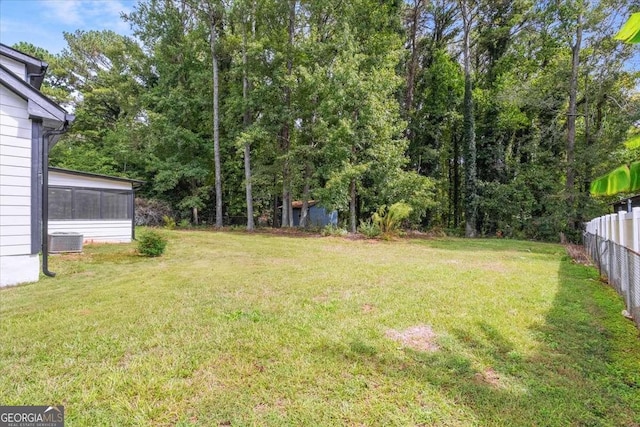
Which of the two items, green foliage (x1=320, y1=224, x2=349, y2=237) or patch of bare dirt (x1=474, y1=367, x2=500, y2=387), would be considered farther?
green foliage (x1=320, y1=224, x2=349, y2=237)

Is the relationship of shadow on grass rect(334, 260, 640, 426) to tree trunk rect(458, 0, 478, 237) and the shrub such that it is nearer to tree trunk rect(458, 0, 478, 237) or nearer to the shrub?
the shrub

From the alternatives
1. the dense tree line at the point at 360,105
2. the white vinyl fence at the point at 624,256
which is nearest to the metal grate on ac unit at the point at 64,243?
the dense tree line at the point at 360,105

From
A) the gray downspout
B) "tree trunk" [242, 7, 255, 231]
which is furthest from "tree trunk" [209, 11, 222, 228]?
the gray downspout

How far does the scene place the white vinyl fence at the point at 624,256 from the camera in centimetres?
404

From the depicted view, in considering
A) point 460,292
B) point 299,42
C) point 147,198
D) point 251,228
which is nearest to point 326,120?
point 299,42

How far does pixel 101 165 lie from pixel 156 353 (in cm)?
1976

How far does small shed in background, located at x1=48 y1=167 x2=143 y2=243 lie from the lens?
9.84 m

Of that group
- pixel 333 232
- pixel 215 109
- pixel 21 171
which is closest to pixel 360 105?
pixel 333 232

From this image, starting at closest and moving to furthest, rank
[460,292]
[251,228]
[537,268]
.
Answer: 1. [460,292]
2. [537,268]
3. [251,228]

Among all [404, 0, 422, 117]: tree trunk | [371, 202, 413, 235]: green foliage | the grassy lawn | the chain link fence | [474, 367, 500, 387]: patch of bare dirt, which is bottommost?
[474, 367, 500, 387]: patch of bare dirt

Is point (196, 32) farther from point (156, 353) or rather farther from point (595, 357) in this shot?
point (595, 357)

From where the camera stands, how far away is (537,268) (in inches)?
298

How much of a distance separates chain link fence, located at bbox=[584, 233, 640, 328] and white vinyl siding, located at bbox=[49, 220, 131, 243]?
12.4 metres

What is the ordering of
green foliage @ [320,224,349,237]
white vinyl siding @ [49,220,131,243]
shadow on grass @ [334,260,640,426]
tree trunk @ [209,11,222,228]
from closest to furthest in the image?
shadow on grass @ [334,260,640,426] < white vinyl siding @ [49,220,131,243] < green foliage @ [320,224,349,237] < tree trunk @ [209,11,222,228]
